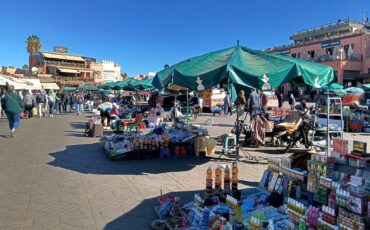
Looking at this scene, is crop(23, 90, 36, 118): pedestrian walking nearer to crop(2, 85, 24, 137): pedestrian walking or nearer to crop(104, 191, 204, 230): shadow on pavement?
crop(2, 85, 24, 137): pedestrian walking

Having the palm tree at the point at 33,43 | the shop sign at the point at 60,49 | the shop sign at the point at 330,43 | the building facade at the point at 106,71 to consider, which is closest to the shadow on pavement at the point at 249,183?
the shop sign at the point at 330,43

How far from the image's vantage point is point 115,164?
8.34 metres

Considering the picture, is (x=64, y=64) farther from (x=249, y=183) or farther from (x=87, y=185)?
(x=249, y=183)

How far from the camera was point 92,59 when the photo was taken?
82688 millimetres

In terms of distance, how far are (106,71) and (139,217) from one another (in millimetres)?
80500

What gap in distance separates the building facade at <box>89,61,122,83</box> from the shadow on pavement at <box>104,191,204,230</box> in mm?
69998

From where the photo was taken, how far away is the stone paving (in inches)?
188

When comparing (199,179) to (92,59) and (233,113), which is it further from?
(92,59)

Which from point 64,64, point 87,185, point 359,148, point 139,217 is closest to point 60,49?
point 64,64

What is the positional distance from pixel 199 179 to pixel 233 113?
18.5m

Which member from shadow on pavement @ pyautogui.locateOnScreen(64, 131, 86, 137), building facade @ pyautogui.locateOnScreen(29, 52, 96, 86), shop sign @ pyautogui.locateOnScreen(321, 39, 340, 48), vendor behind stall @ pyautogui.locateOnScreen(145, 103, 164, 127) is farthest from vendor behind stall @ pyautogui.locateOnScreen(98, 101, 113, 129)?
building facade @ pyautogui.locateOnScreen(29, 52, 96, 86)

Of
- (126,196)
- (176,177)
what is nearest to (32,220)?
(126,196)

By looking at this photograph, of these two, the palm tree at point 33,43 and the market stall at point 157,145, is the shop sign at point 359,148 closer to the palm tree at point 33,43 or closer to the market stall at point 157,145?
the market stall at point 157,145

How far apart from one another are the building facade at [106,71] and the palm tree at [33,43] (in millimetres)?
15511
